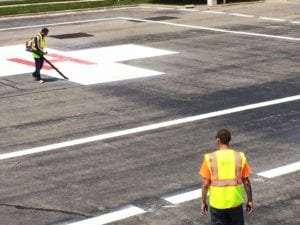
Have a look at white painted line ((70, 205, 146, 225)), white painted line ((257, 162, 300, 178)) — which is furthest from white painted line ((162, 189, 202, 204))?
white painted line ((257, 162, 300, 178))

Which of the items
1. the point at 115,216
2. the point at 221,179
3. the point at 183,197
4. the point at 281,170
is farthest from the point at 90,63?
the point at 221,179

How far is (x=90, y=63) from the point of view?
1014 inches

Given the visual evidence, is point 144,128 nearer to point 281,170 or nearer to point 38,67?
point 281,170

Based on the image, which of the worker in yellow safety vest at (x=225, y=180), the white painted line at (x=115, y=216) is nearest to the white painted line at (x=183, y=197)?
the white painted line at (x=115, y=216)

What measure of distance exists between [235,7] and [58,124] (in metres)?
26.9

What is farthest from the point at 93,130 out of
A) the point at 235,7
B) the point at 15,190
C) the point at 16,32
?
the point at 235,7

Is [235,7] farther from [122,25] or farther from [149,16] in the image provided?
[122,25]

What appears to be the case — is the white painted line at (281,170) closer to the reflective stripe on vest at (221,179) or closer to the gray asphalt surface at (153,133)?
the gray asphalt surface at (153,133)

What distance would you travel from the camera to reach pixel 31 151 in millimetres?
15055

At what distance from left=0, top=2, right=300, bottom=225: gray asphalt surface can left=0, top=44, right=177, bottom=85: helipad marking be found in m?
0.71

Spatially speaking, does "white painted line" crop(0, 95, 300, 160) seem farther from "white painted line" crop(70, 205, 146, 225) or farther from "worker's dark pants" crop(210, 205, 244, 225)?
"worker's dark pants" crop(210, 205, 244, 225)

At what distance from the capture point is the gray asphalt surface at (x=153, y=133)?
11797 millimetres

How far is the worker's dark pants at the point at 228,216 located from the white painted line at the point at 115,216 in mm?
2889

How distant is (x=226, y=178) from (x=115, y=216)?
337cm
